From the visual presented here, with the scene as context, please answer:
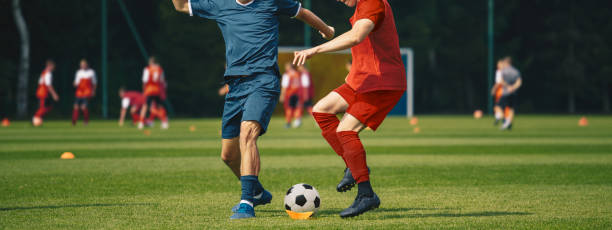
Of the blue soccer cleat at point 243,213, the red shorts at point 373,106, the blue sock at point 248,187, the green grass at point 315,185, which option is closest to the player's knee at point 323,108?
the red shorts at point 373,106

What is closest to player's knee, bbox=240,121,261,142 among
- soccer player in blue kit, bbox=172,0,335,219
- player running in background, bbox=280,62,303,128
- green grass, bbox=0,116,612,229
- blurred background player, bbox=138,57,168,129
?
soccer player in blue kit, bbox=172,0,335,219

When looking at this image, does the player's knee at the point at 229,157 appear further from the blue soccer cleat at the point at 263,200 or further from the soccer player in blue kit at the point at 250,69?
the blue soccer cleat at the point at 263,200

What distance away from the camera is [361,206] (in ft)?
20.0

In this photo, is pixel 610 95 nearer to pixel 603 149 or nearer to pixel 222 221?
pixel 603 149

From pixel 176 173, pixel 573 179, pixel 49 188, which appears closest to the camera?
pixel 49 188

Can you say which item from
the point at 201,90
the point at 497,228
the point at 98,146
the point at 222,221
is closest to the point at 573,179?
the point at 497,228

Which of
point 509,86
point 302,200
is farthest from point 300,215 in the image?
point 509,86

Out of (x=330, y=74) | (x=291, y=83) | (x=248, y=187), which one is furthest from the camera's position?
(x=330, y=74)

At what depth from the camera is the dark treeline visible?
131 feet

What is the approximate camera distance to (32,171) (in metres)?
10.3

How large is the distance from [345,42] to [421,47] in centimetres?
4647

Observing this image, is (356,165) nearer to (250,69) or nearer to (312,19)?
(250,69)

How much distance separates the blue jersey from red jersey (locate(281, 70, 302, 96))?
1955cm

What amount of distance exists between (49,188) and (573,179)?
531 centimetres
